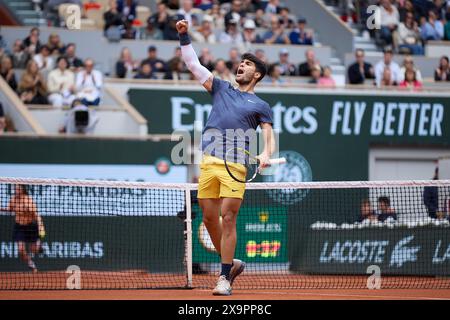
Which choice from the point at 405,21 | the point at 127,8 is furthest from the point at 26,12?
the point at 405,21

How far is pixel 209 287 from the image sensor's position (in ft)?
43.0

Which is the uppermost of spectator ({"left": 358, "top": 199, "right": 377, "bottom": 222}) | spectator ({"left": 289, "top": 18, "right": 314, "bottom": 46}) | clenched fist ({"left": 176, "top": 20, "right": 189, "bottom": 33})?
clenched fist ({"left": 176, "top": 20, "right": 189, "bottom": 33})

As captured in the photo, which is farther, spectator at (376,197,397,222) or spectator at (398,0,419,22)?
spectator at (398,0,419,22)

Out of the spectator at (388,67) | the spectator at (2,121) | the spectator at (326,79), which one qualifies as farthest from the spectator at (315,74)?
the spectator at (2,121)

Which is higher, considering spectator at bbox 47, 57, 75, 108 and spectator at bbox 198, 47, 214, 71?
spectator at bbox 198, 47, 214, 71

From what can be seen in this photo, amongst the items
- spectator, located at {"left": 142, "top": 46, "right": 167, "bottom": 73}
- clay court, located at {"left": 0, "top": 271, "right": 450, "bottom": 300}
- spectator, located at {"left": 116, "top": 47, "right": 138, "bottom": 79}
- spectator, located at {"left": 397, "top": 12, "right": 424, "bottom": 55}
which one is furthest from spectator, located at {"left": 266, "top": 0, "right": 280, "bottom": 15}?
clay court, located at {"left": 0, "top": 271, "right": 450, "bottom": 300}

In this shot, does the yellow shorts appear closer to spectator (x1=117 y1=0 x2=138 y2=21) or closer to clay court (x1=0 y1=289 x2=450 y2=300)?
clay court (x1=0 y1=289 x2=450 y2=300)

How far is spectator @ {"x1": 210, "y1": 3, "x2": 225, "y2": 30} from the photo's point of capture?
2467 cm

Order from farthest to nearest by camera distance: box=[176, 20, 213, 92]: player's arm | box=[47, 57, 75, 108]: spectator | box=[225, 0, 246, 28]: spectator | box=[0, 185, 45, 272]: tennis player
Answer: box=[225, 0, 246, 28]: spectator → box=[47, 57, 75, 108]: spectator → box=[0, 185, 45, 272]: tennis player → box=[176, 20, 213, 92]: player's arm

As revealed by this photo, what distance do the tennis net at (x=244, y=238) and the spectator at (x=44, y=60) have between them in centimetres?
528

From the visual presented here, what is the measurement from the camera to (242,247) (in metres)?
17.4

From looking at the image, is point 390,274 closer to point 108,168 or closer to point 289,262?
point 289,262
